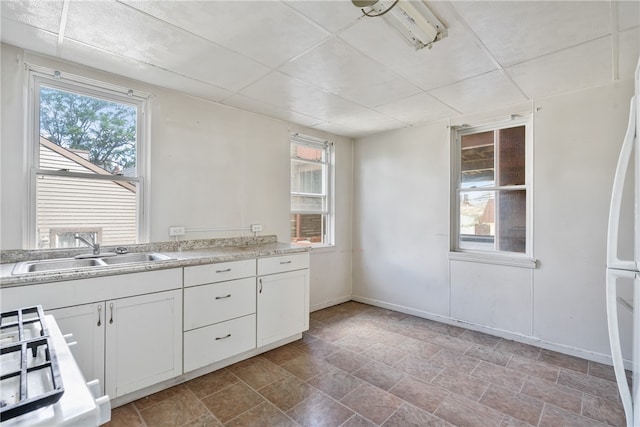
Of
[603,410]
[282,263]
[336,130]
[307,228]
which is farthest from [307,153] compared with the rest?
[603,410]

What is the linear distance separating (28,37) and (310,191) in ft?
9.54

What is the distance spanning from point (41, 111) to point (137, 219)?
100cm

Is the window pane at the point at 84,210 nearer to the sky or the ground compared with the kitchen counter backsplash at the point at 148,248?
nearer to the sky

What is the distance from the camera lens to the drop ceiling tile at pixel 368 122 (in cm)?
342

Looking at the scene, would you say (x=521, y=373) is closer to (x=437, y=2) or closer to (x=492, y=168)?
(x=492, y=168)

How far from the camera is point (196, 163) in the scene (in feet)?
9.56

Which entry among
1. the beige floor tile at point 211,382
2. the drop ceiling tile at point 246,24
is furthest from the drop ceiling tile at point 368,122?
the beige floor tile at point 211,382

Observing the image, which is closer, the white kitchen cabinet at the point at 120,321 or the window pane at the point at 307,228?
the white kitchen cabinet at the point at 120,321

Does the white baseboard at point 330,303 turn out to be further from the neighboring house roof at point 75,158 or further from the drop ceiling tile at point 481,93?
the drop ceiling tile at point 481,93

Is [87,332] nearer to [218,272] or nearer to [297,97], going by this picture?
[218,272]

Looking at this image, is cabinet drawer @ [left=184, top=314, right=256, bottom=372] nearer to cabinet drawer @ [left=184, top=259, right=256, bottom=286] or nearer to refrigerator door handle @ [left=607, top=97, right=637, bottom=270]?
cabinet drawer @ [left=184, top=259, right=256, bottom=286]

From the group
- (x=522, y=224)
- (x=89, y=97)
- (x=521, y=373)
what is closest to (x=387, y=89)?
(x=522, y=224)

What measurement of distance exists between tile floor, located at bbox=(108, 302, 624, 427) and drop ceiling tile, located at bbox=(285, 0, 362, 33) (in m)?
2.45

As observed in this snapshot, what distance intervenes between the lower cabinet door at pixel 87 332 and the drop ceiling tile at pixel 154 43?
1.70 m
